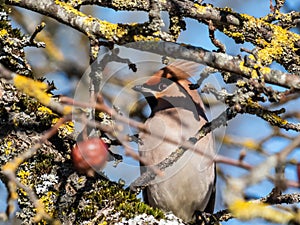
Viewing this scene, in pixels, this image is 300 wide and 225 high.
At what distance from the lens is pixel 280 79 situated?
2.42 meters

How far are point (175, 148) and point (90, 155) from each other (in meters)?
1.39

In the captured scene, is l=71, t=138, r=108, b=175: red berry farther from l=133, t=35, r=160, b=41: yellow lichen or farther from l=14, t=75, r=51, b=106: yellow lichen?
l=14, t=75, r=51, b=106: yellow lichen

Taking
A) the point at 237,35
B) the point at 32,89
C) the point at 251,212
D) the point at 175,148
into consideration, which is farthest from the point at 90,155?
the point at 175,148

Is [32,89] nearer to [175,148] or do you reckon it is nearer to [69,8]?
[69,8]

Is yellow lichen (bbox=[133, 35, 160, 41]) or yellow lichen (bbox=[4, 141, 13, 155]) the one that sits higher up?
yellow lichen (bbox=[133, 35, 160, 41])

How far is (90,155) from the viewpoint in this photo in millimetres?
2635

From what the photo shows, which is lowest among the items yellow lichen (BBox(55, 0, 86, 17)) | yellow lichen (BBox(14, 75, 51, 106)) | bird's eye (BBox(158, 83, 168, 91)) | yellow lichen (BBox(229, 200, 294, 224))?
yellow lichen (BBox(229, 200, 294, 224))

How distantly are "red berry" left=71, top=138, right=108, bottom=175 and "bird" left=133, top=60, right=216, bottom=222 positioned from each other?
1.14 meters

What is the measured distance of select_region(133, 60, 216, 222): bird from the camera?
404cm

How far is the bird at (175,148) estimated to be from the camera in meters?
4.04

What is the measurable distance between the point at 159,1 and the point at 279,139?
0.93 metres

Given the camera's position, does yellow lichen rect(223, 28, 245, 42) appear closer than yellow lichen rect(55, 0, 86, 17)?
No

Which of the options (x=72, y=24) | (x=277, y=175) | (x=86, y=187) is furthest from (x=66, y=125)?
(x=277, y=175)

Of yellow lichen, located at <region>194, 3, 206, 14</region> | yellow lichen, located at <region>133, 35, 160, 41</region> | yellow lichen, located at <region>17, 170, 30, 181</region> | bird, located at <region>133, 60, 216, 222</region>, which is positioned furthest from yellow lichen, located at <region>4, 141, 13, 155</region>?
bird, located at <region>133, 60, 216, 222</region>
